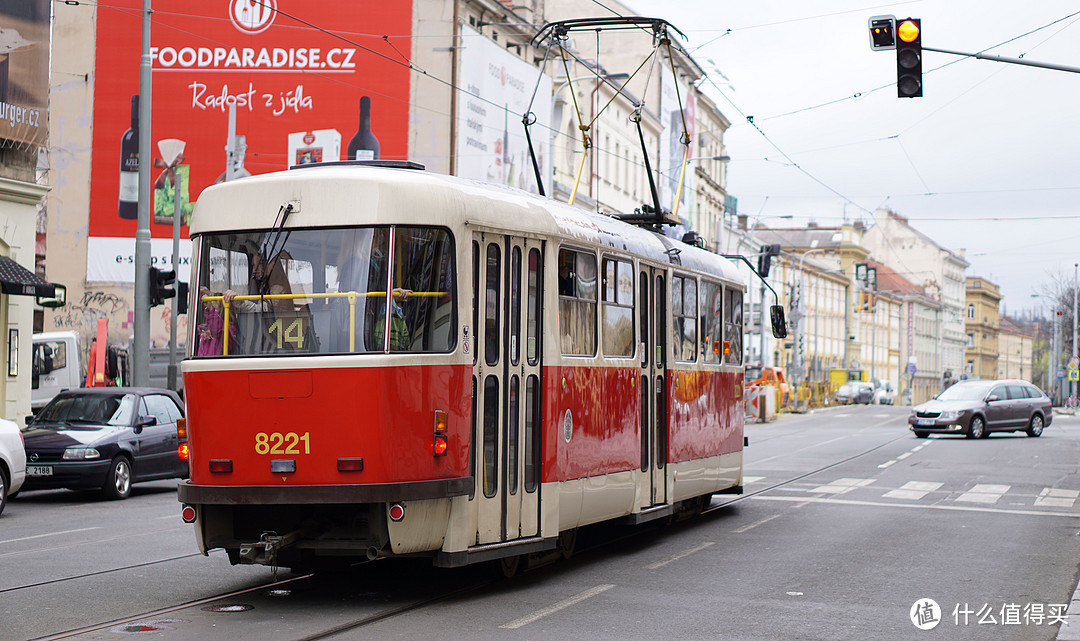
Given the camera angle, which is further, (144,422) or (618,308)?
(144,422)

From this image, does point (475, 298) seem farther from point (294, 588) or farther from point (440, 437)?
point (294, 588)

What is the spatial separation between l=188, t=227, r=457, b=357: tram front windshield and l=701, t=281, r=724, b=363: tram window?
622 centimetres

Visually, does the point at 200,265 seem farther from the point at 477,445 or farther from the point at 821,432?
the point at 821,432

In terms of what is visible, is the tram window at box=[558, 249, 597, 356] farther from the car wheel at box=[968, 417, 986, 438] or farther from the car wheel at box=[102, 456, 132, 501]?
the car wheel at box=[968, 417, 986, 438]

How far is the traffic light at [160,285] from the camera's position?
23641mm

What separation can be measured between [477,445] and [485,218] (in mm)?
1708

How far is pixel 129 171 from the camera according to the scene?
4522cm

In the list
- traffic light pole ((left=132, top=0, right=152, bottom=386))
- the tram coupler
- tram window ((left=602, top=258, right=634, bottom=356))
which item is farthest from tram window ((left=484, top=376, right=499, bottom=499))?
traffic light pole ((left=132, top=0, right=152, bottom=386))

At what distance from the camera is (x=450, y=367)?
31.7ft

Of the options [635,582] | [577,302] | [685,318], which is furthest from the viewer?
[685,318]

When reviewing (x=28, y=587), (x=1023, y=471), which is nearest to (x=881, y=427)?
(x=1023, y=471)

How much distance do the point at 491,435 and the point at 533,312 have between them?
114 cm

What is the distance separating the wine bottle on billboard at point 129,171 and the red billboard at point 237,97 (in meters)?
0.03

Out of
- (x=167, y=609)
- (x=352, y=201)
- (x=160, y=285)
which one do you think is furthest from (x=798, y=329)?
(x=167, y=609)
